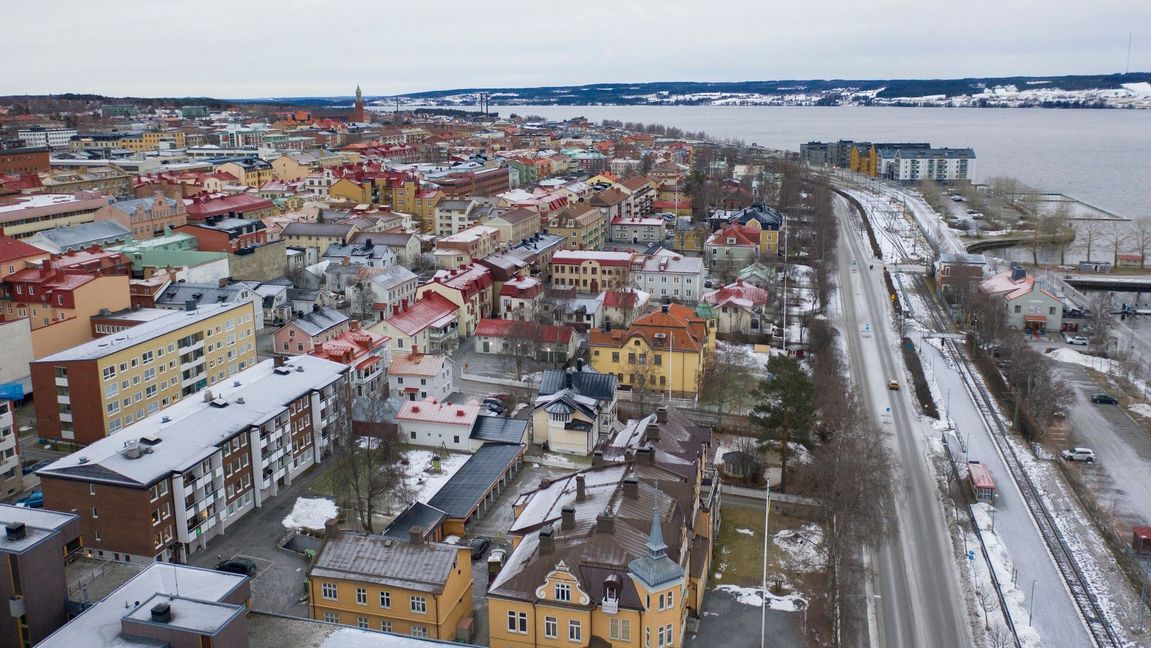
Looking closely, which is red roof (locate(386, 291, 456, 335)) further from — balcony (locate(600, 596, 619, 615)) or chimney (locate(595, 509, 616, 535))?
balcony (locate(600, 596, 619, 615))

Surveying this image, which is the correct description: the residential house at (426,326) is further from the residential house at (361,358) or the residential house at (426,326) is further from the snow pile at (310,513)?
the snow pile at (310,513)

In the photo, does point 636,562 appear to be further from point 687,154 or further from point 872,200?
point 687,154

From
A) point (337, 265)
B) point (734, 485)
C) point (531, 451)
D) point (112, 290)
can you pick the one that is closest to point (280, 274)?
point (337, 265)

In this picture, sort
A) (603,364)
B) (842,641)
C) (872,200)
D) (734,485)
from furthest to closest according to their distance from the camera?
(872,200), (603,364), (734,485), (842,641)

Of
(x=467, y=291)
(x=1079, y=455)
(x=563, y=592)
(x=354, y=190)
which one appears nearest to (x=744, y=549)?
(x=563, y=592)

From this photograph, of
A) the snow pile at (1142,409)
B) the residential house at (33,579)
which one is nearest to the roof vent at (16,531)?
the residential house at (33,579)

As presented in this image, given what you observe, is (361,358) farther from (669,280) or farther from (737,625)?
(669,280)

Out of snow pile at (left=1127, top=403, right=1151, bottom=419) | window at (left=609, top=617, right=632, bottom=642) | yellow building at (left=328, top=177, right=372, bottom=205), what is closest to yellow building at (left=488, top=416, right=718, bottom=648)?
window at (left=609, top=617, right=632, bottom=642)

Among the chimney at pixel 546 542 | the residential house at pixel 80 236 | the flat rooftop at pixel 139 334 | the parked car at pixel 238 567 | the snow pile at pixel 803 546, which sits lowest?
Answer: the snow pile at pixel 803 546
